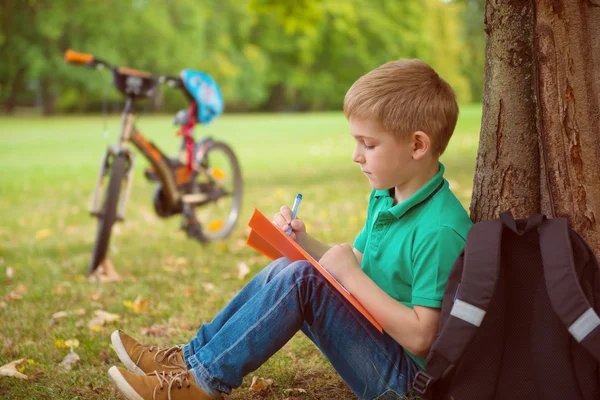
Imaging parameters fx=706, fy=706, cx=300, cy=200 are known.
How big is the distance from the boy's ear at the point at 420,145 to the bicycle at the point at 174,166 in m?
2.87

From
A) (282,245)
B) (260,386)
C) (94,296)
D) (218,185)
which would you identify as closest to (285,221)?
(282,245)

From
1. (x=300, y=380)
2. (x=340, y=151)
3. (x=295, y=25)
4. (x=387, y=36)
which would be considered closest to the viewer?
(x=300, y=380)

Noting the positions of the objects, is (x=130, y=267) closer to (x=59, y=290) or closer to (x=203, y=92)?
(x=59, y=290)

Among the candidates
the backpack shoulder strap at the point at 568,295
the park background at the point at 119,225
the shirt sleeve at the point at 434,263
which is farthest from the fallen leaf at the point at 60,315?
the backpack shoulder strap at the point at 568,295

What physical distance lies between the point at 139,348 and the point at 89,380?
435 millimetres

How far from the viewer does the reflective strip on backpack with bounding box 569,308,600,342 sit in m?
1.77

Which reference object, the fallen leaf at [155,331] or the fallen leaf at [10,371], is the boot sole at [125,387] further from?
the fallen leaf at [155,331]

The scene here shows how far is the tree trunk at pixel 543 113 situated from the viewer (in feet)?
7.36

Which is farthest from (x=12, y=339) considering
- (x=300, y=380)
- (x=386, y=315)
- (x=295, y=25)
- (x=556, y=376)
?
(x=295, y=25)

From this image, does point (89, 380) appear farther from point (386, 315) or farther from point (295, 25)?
point (295, 25)

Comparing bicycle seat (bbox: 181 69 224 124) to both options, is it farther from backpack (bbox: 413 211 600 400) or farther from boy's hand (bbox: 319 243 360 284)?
backpack (bbox: 413 211 600 400)

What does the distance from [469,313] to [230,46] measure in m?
43.8

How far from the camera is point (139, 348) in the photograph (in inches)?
99.3

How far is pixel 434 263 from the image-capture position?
2045mm
